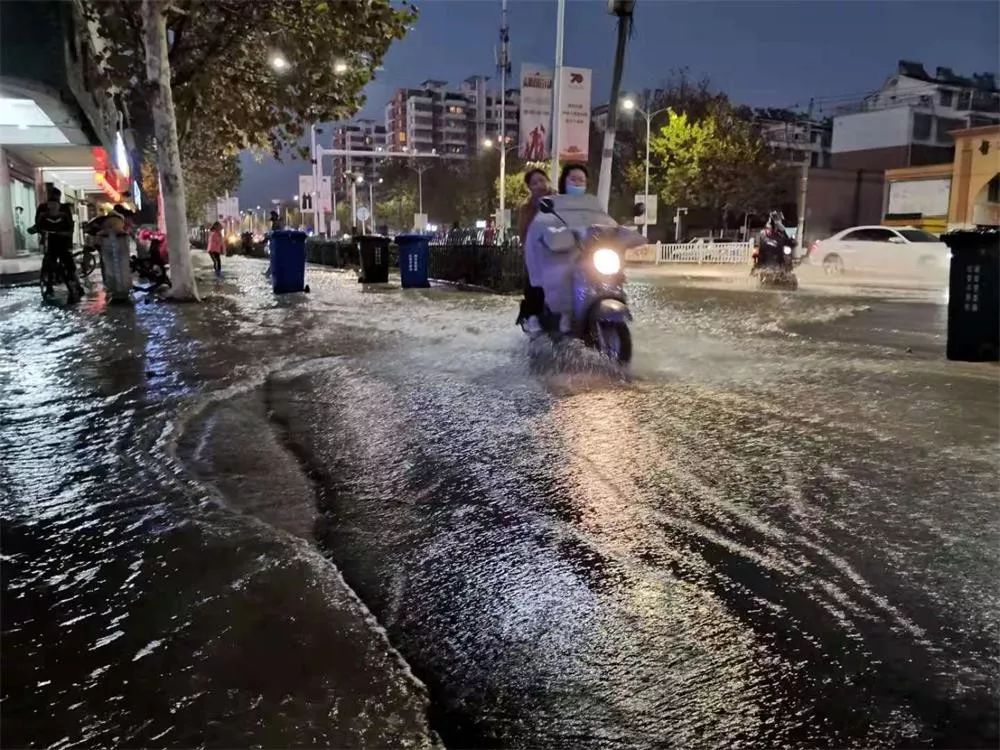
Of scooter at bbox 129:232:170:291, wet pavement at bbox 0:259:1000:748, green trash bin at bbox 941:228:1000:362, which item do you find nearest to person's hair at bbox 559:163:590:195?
wet pavement at bbox 0:259:1000:748

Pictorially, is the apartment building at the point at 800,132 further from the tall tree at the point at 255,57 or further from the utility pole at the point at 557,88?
the tall tree at the point at 255,57

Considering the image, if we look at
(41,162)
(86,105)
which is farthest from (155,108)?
(41,162)

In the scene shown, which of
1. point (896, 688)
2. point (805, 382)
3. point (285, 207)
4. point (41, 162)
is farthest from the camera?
point (285, 207)

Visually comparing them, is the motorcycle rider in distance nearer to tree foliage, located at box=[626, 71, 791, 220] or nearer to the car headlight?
the car headlight

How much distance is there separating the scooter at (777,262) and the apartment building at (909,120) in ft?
127

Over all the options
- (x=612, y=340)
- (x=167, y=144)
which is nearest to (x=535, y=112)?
(x=167, y=144)

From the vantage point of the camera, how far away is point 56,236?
500 inches

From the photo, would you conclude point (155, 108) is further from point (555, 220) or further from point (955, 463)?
point (955, 463)

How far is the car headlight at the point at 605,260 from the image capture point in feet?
24.1

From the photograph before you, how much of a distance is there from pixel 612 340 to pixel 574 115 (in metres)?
10.3

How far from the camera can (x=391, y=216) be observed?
91000 mm

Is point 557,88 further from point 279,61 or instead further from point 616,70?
→ point 279,61

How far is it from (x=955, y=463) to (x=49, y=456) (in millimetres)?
5279

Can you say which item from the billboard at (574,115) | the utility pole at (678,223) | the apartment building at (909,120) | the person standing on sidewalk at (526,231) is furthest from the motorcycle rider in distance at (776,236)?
the apartment building at (909,120)
